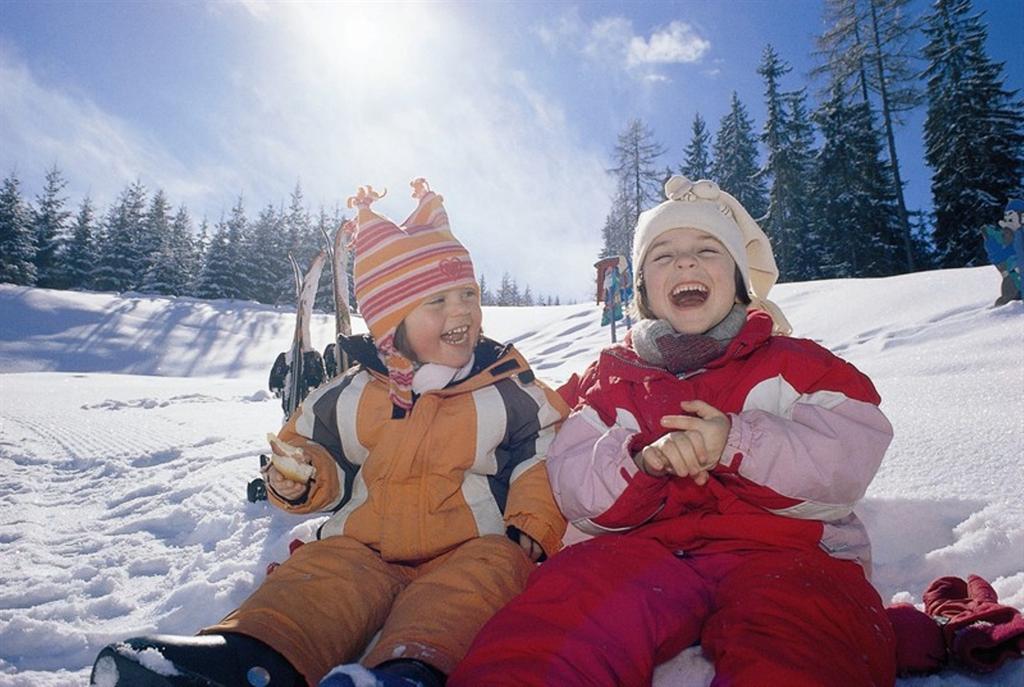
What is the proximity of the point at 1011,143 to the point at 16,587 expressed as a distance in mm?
27001

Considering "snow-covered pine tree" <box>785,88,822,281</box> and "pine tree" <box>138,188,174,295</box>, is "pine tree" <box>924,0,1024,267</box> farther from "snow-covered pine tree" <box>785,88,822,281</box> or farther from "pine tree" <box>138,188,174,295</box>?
"pine tree" <box>138,188,174,295</box>

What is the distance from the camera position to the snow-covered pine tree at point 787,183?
25047 millimetres

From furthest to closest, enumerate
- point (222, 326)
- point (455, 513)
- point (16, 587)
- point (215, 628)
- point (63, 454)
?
1. point (222, 326)
2. point (63, 454)
3. point (16, 587)
4. point (455, 513)
5. point (215, 628)

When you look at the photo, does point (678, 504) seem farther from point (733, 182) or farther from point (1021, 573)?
point (733, 182)

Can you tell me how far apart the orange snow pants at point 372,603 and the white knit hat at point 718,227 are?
1228 millimetres

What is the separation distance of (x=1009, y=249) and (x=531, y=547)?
30.2 ft

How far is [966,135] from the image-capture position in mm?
19781

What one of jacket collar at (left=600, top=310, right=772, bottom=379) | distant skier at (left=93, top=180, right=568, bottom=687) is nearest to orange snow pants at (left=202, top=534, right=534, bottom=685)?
distant skier at (left=93, top=180, right=568, bottom=687)

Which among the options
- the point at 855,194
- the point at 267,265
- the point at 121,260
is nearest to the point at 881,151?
the point at 855,194

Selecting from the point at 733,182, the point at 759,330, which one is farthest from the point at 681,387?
the point at 733,182

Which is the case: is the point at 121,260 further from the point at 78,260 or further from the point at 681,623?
the point at 681,623

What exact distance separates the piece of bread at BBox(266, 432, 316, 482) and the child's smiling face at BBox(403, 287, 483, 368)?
0.58 meters

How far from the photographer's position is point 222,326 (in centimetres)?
2492

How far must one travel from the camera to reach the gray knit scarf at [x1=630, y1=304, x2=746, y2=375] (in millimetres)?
1715
